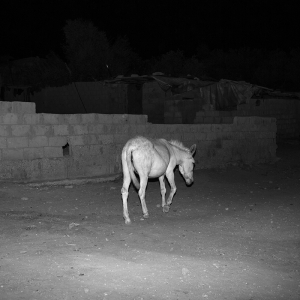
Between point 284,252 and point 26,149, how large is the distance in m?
6.14

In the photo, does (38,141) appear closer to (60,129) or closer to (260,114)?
(60,129)

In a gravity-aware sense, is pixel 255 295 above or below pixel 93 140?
below

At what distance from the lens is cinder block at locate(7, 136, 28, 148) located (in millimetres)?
9430

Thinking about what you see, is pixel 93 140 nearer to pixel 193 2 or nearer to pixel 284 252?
pixel 284 252

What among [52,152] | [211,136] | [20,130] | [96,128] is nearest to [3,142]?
[20,130]

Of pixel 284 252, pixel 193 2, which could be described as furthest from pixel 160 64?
pixel 284 252

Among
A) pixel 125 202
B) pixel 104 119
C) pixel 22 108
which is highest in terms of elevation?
pixel 22 108

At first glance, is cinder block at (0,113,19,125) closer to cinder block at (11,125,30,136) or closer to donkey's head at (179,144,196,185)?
cinder block at (11,125,30,136)

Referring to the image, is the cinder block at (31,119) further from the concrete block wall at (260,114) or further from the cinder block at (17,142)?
the concrete block wall at (260,114)

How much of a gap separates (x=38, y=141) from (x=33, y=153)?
0.29m

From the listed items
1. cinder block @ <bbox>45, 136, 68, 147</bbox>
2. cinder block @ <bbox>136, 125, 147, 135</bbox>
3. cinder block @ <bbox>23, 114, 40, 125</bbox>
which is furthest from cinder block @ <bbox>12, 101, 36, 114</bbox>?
→ cinder block @ <bbox>136, 125, 147, 135</bbox>

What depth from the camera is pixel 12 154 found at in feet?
31.0

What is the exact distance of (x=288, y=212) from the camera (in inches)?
309

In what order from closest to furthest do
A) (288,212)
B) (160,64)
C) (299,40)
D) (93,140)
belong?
(288,212)
(93,140)
(160,64)
(299,40)
